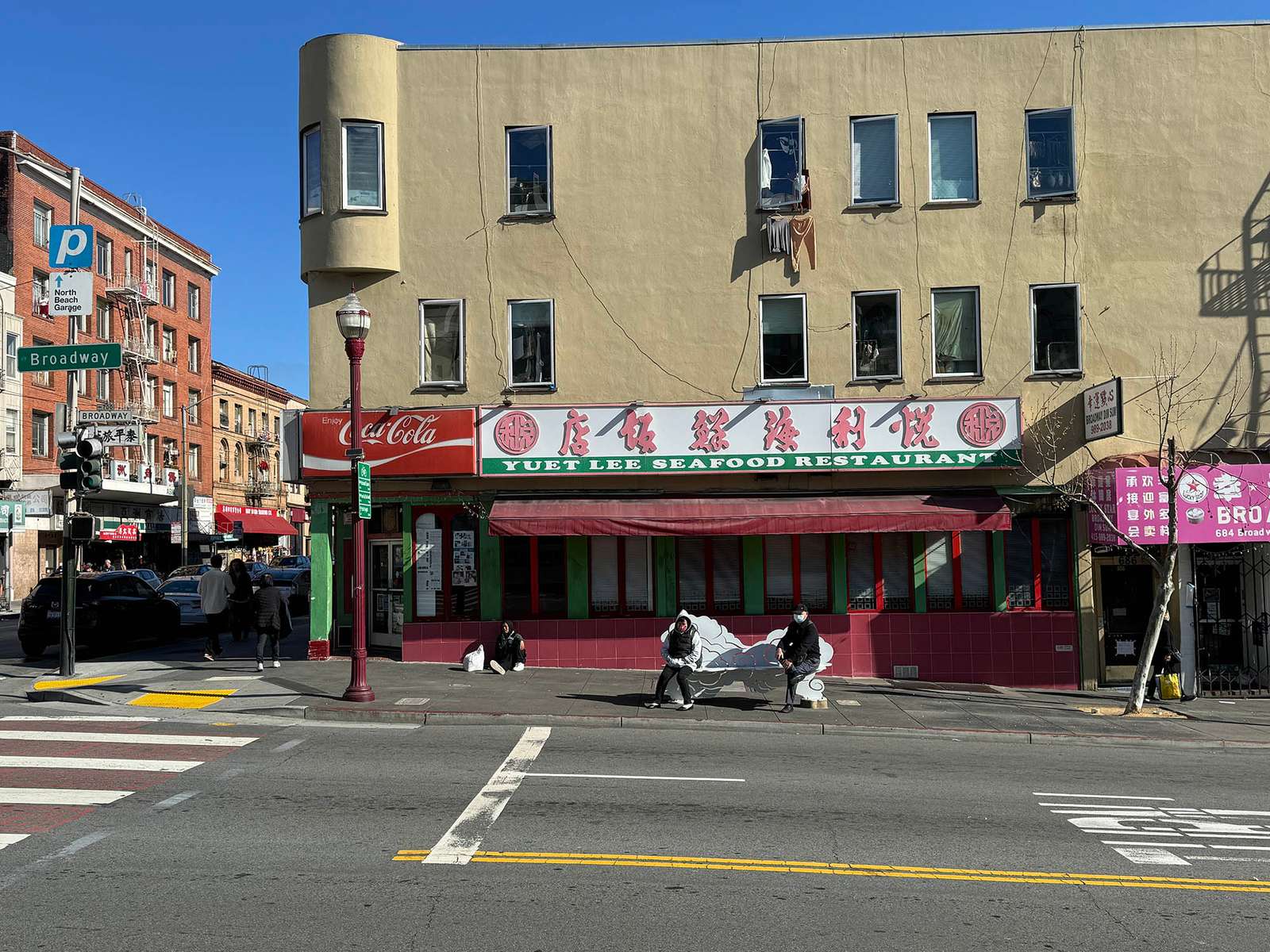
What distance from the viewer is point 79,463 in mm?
17359

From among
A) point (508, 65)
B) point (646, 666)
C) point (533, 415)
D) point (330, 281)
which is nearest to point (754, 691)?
point (646, 666)

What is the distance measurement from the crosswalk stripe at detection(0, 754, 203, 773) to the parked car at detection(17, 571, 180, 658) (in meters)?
8.91

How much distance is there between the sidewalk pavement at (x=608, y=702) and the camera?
560 inches

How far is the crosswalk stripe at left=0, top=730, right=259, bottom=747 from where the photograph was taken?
11.9 metres

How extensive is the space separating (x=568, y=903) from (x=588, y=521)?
11430 mm

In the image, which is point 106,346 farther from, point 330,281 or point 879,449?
point 879,449

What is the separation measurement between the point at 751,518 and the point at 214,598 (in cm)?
962

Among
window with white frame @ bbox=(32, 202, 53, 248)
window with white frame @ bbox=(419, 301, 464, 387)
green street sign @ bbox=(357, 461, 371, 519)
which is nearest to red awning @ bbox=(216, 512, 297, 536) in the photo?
window with white frame @ bbox=(32, 202, 53, 248)

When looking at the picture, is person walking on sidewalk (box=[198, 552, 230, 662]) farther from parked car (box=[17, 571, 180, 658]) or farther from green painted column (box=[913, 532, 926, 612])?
green painted column (box=[913, 532, 926, 612])

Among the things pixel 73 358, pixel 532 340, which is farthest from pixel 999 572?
pixel 73 358

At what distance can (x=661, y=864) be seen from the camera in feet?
25.0

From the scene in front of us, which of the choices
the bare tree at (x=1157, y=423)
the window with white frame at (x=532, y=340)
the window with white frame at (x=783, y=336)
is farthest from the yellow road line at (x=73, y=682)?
the bare tree at (x=1157, y=423)

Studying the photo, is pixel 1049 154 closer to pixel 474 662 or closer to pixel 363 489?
pixel 363 489

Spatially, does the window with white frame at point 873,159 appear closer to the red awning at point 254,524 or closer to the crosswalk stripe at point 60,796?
the crosswalk stripe at point 60,796
